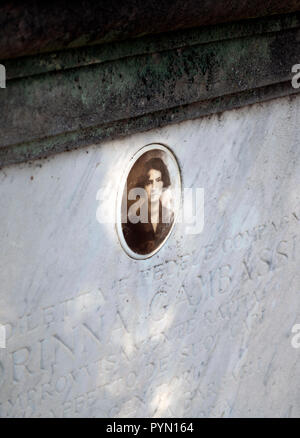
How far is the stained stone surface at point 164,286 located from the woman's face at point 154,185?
145mm

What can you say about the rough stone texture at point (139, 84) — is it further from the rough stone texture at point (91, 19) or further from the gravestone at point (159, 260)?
the rough stone texture at point (91, 19)

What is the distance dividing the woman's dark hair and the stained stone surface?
94mm

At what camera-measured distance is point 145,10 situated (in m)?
2.31

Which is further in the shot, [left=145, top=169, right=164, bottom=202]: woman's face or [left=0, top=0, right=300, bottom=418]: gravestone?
[left=145, top=169, right=164, bottom=202]: woman's face

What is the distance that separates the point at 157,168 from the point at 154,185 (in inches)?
3.1

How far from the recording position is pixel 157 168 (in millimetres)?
2945

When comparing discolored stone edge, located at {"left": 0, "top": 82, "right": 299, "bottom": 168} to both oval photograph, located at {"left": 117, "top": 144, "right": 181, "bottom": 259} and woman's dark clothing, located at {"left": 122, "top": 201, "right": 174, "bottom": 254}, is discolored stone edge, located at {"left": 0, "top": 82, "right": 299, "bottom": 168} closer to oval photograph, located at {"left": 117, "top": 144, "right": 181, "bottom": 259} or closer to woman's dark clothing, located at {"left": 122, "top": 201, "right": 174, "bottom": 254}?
oval photograph, located at {"left": 117, "top": 144, "right": 181, "bottom": 259}

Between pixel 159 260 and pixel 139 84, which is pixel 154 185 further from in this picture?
pixel 139 84

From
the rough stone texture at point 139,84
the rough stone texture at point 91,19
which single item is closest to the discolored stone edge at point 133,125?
the rough stone texture at point 139,84

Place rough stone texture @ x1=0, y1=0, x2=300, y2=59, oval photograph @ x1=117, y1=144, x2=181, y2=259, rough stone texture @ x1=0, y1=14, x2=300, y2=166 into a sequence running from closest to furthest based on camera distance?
rough stone texture @ x1=0, y1=0, x2=300, y2=59
rough stone texture @ x1=0, y1=14, x2=300, y2=166
oval photograph @ x1=117, y1=144, x2=181, y2=259

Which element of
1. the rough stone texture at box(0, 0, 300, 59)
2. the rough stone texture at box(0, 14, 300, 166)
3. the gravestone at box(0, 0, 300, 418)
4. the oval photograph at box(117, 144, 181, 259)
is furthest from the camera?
the oval photograph at box(117, 144, 181, 259)

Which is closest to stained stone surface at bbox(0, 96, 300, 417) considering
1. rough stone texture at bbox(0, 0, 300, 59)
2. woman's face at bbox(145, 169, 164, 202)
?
woman's face at bbox(145, 169, 164, 202)

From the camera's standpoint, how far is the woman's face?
2.94 m

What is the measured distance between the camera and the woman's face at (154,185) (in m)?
2.94
